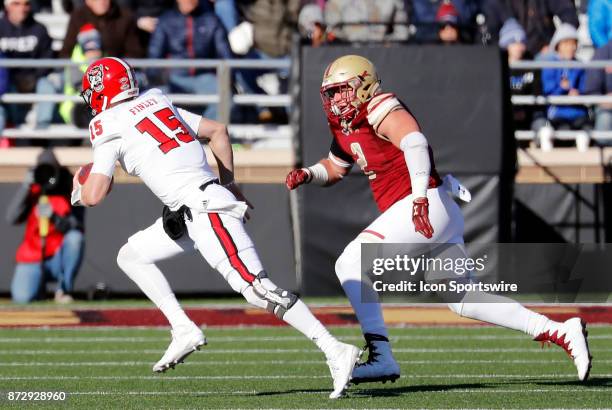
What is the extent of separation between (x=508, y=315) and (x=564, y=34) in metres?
7.43

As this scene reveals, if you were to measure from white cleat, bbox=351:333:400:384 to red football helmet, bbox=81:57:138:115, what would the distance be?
173cm

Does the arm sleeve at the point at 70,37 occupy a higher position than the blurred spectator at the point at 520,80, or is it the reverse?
the arm sleeve at the point at 70,37

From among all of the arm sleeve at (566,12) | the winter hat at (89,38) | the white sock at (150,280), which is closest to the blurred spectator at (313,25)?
the winter hat at (89,38)

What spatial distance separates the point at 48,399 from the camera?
6832mm

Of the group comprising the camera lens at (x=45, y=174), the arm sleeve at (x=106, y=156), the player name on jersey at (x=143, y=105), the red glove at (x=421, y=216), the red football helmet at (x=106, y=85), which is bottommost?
the camera lens at (x=45, y=174)

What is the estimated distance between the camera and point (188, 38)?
14.0 metres

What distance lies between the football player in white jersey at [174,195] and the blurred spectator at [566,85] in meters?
6.99

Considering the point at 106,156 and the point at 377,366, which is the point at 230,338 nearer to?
the point at 377,366

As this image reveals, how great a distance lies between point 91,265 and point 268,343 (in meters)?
4.13

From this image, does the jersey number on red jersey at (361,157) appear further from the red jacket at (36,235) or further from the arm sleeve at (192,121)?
the red jacket at (36,235)

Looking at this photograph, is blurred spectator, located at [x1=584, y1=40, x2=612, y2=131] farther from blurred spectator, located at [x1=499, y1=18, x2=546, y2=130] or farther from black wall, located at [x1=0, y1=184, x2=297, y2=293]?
black wall, located at [x1=0, y1=184, x2=297, y2=293]

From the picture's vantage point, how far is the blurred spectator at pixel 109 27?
1379cm

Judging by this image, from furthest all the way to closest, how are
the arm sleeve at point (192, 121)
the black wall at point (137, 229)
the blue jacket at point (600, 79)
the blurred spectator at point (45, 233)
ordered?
the blue jacket at point (600, 79), the black wall at point (137, 229), the blurred spectator at point (45, 233), the arm sleeve at point (192, 121)

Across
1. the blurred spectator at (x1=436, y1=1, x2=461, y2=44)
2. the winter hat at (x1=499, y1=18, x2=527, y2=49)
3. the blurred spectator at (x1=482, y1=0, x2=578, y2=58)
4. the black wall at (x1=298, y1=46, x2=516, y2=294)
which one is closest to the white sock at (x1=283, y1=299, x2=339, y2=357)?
the black wall at (x1=298, y1=46, x2=516, y2=294)
